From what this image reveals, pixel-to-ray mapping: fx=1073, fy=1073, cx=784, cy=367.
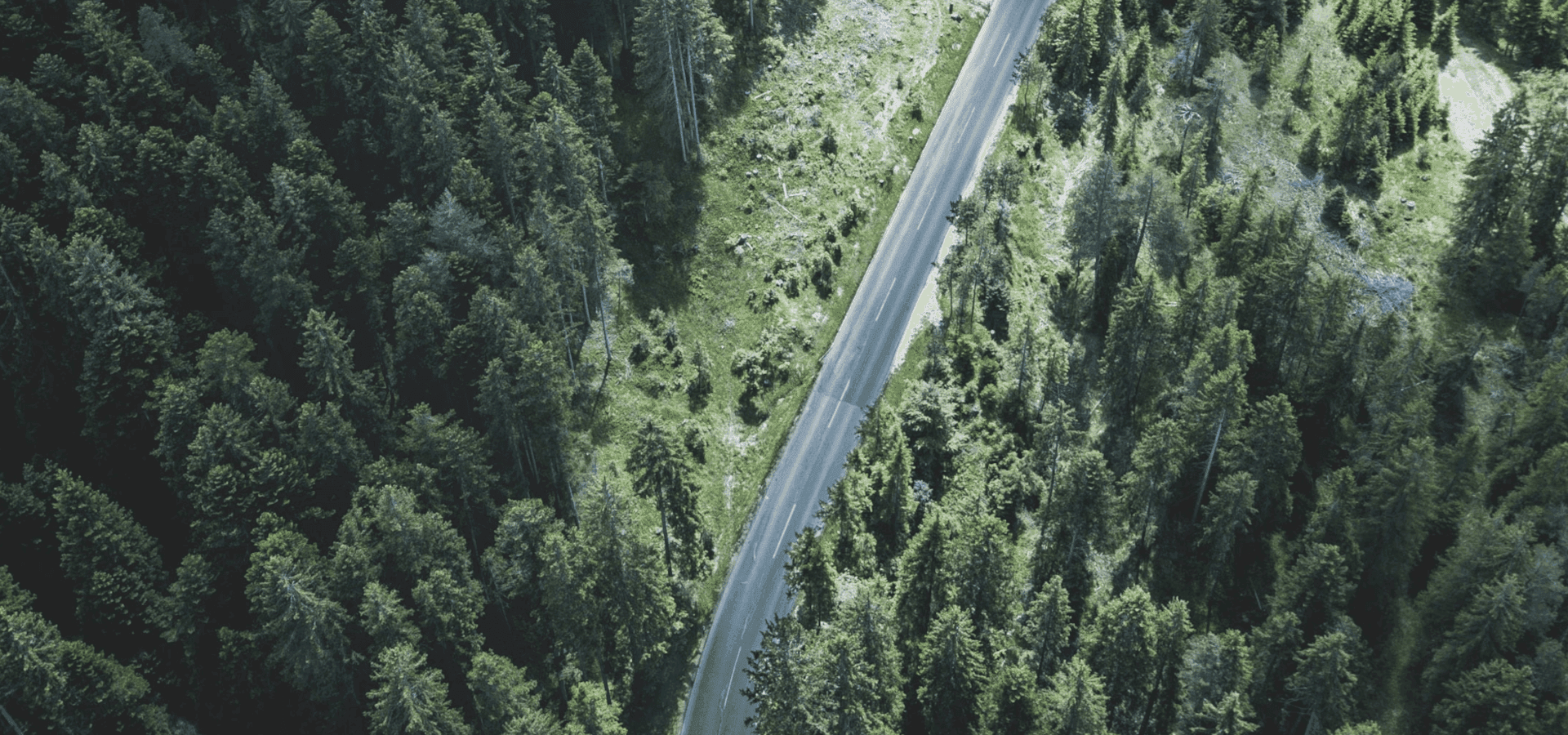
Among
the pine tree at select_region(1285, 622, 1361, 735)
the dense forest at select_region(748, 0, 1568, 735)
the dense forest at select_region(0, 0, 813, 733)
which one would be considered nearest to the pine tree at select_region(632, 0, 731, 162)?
the dense forest at select_region(0, 0, 813, 733)

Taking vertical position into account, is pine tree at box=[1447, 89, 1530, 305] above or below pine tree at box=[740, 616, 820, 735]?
above

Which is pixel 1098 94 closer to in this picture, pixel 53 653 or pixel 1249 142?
pixel 1249 142

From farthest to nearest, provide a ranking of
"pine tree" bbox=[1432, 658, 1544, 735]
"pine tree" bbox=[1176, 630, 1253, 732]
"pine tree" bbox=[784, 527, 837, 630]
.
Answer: "pine tree" bbox=[1432, 658, 1544, 735]
"pine tree" bbox=[784, 527, 837, 630]
"pine tree" bbox=[1176, 630, 1253, 732]

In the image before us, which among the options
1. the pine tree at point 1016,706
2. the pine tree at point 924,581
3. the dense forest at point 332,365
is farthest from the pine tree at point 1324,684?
Result: the dense forest at point 332,365

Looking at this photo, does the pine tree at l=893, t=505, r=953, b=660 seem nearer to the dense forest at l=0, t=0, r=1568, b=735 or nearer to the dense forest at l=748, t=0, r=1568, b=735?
the dense forest at l=748, t=0, r=1568, b=735

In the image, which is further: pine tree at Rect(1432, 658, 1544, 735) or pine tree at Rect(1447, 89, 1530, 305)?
pine tree at Rect(1447, 89, 1530, 305)

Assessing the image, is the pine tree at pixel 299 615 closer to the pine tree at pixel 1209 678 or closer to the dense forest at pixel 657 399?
the dense forest at pixel 657 399
